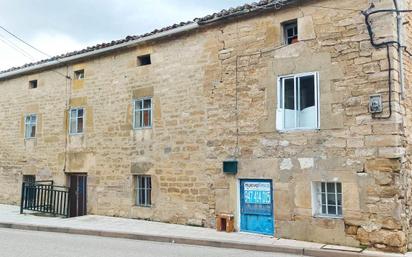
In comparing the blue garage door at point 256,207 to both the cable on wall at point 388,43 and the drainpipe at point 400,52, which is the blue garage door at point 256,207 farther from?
the drainpipe at point 400,52

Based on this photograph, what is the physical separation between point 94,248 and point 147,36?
622cm

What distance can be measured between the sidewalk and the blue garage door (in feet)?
1.08

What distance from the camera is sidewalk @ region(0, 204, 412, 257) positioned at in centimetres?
818

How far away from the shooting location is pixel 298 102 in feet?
30.4

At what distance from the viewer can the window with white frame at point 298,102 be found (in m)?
8.97

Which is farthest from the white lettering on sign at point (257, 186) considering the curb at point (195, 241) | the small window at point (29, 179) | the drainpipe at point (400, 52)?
the small window at point (29, 179)

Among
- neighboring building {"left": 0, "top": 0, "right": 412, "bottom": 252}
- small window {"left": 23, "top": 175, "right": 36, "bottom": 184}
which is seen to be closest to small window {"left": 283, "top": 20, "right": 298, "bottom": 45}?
neighboring building {"left": 0, "top": 0, "right": 412, "bottom": 252}

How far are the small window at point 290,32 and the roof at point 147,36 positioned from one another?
18.0 inches

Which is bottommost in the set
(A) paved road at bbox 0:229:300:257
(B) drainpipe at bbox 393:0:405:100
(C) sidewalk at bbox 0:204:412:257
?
(A) paved road at bbox 0:229:300:257

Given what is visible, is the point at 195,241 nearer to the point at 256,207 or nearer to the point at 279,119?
the point at 256,207

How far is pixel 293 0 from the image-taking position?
30.3 feet

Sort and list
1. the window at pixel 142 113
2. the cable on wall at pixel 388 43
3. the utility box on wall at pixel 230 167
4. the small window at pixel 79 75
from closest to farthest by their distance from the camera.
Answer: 1. the cable on wall at pixel 388 43
2. the utility box on wall at pixel 230 167
3. the window at pixel 142 113
4. the small window at pixel 79 75

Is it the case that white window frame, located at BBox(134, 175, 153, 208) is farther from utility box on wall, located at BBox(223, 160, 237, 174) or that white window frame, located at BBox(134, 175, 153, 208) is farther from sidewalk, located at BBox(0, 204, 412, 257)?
utility box on wall, located at BBox(223, 160, 237, 174)

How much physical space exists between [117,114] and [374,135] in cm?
760
